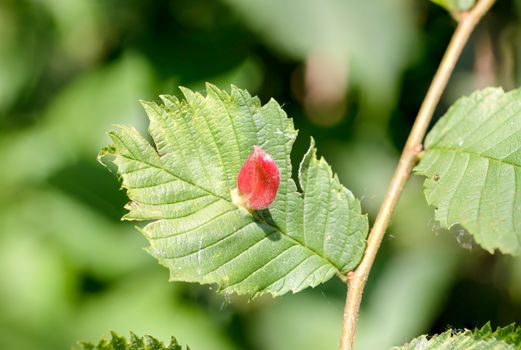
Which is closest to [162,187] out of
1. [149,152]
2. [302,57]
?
[149,152]

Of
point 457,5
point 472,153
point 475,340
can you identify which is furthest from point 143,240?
point 475,340

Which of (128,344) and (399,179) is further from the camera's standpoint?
(399,179)

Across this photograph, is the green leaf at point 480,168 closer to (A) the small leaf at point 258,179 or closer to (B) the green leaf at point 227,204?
(B) the green leaf at point 227,204

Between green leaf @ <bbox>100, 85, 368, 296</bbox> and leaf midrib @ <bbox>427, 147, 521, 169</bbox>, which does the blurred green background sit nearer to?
leaf midrib @ <bbox>427, 147, 521, 169</bbox>

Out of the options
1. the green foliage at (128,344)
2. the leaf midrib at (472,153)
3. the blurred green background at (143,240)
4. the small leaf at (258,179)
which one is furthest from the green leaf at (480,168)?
the blurred green background at (143,240)

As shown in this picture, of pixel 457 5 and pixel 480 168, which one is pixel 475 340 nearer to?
pixel 480 168

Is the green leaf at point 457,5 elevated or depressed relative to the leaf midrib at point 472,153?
elevated

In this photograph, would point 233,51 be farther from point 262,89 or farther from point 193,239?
point 193,239
